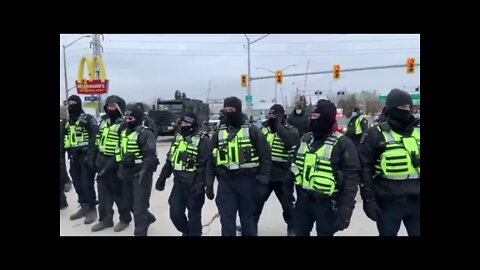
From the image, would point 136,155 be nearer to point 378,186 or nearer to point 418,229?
point 378,186

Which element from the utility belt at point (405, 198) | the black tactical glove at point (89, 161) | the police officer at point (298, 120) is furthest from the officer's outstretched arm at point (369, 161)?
the black tactical glove at point (89, 161)

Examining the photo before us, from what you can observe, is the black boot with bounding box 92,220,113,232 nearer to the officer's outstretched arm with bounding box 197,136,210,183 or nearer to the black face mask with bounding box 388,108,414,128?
the officer's outstretched arm with bounding box 197,136,210,183

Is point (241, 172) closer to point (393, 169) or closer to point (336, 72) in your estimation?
point (393, 169)

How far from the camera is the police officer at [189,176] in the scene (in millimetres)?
4631

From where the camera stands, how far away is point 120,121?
5.66m

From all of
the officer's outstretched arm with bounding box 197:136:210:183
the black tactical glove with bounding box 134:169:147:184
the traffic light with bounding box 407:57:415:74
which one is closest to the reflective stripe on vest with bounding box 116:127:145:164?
the black tactical glove with bounding box 134:169:147:184

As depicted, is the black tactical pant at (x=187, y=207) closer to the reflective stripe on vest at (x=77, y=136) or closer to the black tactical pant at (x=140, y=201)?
the black tactical pant at (x=140, y=201)

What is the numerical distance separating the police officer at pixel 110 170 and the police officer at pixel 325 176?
2.95 m

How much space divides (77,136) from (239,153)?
340 centimetres

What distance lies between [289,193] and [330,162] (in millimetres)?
1508

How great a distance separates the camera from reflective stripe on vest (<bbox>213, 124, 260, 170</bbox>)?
14.1ft

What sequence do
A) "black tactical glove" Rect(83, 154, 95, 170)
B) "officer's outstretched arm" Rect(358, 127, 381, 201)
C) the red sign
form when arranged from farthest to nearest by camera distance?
the red sign, "black tactical glove" Rect(83, 154, 95, 170), "officer's outstretched arm" Rect(358, 127, 381, 201)

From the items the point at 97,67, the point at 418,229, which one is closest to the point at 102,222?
the point at 418,229

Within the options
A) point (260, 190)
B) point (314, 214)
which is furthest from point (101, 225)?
point (314, 214)
